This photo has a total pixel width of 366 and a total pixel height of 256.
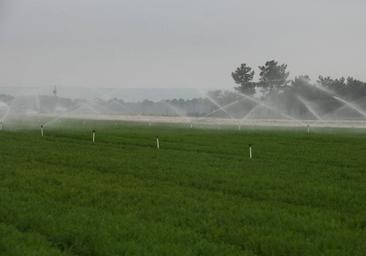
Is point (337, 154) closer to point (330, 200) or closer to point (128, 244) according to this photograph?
point (330, 200)

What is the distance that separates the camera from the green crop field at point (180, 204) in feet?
30.7

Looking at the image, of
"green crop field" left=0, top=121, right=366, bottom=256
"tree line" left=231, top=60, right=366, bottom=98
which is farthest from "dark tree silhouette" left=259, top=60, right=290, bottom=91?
"green crop field" left=0, top=121, right=366, bottom=256

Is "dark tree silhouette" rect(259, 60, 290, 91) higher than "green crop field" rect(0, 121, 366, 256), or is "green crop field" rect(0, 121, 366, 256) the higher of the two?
"dark tree silhouette" rect(259, 60, 290, 91)

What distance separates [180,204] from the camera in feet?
41.7

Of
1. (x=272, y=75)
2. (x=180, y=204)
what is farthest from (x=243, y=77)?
(x=180, y=204)

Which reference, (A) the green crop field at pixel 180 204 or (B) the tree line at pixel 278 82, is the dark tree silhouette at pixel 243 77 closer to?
(B) the tree line at pixel 278 82

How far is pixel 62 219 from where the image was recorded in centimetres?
1100

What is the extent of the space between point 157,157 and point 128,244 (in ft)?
45.4

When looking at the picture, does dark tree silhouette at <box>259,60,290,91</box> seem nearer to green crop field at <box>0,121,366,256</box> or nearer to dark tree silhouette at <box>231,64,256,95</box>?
dark tree silhouette at <box>231,64,256,95</box>

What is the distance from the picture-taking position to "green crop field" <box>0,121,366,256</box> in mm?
9367

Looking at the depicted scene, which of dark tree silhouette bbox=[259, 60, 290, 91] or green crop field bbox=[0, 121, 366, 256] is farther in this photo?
dark tree silhouette bbox=[259, 60, 290, 91]

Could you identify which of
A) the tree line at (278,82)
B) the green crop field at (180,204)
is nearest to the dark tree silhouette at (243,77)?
the tree line at (278,82)

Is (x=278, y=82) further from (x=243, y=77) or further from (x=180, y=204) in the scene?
(x=180, y=204)

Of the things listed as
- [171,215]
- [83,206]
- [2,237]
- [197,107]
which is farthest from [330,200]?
[197,107]
